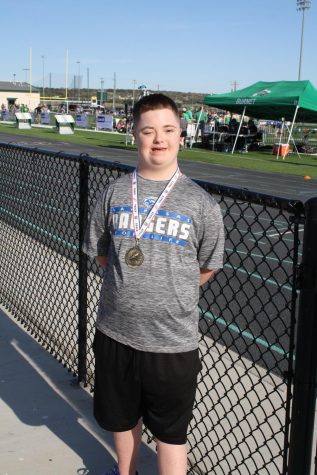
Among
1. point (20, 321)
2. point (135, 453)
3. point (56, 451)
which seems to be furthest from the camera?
point (20, 321)

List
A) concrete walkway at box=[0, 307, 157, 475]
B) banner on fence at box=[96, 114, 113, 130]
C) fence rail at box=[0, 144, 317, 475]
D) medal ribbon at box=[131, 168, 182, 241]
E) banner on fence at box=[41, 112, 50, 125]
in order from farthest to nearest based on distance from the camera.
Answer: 1. banner on fence at box=[41, 112, 50, 125]
2. banner on fence at box=[96, 114, 113, 130]
3. concrete walkway at box=[0, 307, 157, 475]
4. medal ribbon at box=[131, 168, 182, 241]
5. fence rail at box=[0, 144, 317, 475]

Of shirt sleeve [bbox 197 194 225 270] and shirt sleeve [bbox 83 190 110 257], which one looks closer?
shirt sleeve [bbox 197 194 225 270]

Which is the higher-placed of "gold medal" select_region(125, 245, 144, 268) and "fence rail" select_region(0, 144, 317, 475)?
"gold medal" select_region(125, 245, 144, 268)

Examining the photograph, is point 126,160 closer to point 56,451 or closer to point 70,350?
point 70,350

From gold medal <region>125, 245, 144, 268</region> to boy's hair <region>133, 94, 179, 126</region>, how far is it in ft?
1.68

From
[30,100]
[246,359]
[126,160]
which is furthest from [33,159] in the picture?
[30,100]

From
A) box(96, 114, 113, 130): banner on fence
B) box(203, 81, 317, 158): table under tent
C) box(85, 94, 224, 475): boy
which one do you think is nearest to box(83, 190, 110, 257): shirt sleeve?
box(85, 94, 224, 475): boy

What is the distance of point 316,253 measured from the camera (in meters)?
1.93

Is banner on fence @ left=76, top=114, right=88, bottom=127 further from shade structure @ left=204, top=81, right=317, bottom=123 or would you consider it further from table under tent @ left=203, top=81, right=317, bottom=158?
shade structure @ left=204, top=81, right=317, bottom=123

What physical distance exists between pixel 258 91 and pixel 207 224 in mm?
23303

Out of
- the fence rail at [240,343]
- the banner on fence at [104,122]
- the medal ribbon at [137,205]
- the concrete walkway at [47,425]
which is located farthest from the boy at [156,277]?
the banner on fence at [104,122]

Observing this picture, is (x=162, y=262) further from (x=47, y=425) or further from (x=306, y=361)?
(x=47, y=425)

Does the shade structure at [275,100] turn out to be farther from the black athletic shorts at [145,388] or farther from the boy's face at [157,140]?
the black athletic shorts at [145,388]

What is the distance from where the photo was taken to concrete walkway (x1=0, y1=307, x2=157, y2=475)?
294 cm
